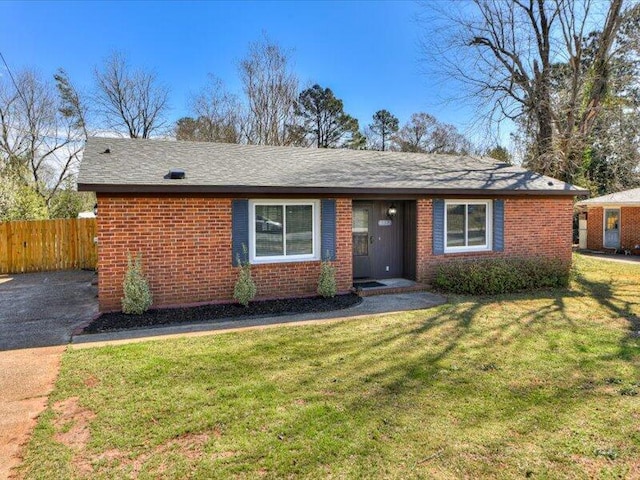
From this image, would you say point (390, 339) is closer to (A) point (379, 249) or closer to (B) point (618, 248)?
(A) point (379, 249)

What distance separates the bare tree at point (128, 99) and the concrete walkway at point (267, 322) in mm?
22280

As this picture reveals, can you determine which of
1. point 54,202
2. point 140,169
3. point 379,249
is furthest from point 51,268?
point 379,249

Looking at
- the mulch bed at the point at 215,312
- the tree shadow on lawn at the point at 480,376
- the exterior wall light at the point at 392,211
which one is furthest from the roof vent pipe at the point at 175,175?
the exterior wall light at the point at 392,211

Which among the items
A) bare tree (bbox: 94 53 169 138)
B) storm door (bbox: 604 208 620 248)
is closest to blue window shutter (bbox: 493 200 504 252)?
storm door (bbox: 604 208 620 248)

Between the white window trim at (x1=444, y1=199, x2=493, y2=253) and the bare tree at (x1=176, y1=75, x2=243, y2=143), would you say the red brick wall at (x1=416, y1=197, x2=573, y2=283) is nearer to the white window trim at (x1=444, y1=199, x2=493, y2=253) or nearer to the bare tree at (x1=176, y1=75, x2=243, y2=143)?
the white window trim at (x1=444, y1=199, x2=493, y2=253)

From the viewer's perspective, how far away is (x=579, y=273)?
11.7m

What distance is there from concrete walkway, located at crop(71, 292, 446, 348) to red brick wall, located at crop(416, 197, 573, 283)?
4.31 feet

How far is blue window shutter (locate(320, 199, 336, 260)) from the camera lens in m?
8.59

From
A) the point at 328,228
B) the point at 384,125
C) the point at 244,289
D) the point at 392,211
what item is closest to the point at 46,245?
the point at 244,289

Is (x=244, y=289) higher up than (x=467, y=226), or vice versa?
(x=467, y=226)

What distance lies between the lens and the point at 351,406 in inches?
148

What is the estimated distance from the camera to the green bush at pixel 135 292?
6902mm

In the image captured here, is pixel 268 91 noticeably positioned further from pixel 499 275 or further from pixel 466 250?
pixel 499 275

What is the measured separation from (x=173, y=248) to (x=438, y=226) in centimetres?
605
